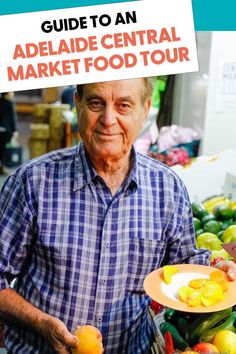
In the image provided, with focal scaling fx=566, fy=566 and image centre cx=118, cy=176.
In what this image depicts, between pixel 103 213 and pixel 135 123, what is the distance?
0.26 metres

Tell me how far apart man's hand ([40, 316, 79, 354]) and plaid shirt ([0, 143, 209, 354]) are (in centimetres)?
9

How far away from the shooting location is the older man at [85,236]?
1459mm

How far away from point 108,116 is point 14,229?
0.39 metres

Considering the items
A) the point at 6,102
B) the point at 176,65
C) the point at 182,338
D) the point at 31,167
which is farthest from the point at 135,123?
the point at 6,102

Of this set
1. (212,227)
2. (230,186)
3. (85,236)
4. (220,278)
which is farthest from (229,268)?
(230,186)

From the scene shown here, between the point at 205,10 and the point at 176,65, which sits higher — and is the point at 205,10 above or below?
above

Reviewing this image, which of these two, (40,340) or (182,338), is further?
(40,340)

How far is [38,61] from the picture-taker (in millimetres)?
1426

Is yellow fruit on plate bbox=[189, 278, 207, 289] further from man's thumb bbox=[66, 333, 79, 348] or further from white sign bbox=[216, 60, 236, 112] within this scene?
white sign bbox=[216, 60, 236, 112]

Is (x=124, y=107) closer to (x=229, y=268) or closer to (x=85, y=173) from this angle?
(x=85, y=173)

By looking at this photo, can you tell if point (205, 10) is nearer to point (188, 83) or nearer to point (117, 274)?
point (117, 274)

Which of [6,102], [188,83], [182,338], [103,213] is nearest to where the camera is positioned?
[182,338]

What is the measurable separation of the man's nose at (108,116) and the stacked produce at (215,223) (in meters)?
0.84

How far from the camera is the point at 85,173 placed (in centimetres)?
150
